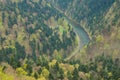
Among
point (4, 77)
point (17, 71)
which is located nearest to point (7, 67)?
point (17, 71)

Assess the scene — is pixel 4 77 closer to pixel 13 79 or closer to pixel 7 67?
pixel 13 79

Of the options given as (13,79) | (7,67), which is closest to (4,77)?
(13,79)

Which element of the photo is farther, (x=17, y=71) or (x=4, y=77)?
(x=17, y=71)

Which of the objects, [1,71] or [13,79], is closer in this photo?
[13,79]

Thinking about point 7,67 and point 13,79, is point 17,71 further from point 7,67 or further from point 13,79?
point 13,79

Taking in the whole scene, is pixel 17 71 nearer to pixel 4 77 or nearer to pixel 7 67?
pixel 7 67

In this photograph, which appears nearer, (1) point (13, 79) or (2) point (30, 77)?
(1) point (13, 79)
